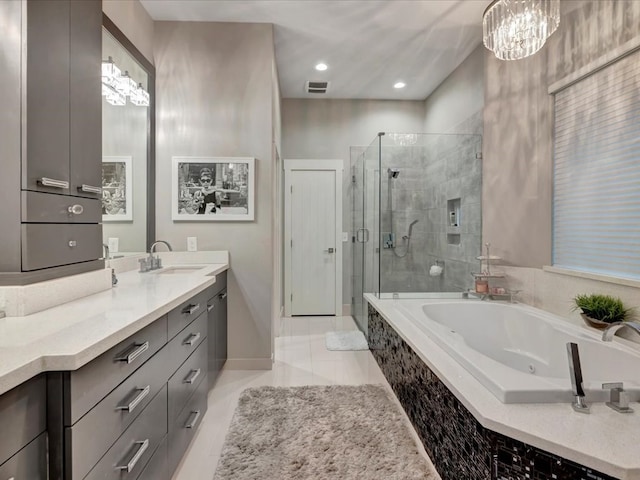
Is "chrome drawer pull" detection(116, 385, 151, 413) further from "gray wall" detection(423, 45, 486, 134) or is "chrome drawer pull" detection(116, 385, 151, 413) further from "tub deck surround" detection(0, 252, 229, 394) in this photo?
"gray wall" detection(423, 45, 486, 134)

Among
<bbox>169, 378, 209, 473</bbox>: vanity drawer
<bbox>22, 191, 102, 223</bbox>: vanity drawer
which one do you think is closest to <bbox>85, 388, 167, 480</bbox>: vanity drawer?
<bbox>169, 378, 209, 473</bbox>: vanity drawer

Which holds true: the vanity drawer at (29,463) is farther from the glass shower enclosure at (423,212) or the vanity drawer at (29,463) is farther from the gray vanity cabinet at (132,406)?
the glass shower enclosure at (423,212)

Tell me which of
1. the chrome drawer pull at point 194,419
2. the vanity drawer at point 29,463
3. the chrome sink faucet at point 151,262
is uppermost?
the chrome sink faucet at point 151,262

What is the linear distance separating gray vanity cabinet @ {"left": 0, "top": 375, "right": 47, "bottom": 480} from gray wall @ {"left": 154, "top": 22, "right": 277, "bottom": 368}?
6.83ft

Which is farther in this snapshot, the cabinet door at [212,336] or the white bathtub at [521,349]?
the cabinet door at [212,336]

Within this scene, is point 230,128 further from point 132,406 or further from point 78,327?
point 132,406

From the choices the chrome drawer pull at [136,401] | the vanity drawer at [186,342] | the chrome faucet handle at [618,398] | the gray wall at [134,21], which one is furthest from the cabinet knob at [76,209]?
the chrome faucet handle at [618,398]

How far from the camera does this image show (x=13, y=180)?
1.19 m

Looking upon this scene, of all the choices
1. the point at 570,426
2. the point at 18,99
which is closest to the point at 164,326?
the point at 18,99

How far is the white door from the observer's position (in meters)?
4.54

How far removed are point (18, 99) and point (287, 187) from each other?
3399 mm

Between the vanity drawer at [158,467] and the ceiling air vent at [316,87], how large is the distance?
3.82 m

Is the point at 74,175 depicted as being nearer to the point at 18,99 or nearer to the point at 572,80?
the point at 18,99

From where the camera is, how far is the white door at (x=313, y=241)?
4543mm
